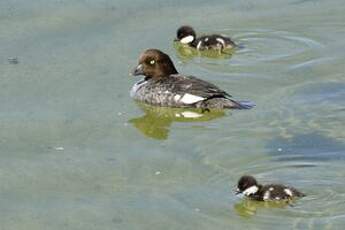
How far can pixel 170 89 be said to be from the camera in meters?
9.69

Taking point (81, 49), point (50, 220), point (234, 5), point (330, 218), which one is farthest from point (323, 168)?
point (234, 5)

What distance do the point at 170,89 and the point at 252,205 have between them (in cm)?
248

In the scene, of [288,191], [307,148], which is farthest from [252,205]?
[307,148]

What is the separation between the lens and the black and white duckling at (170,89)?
9320 mm

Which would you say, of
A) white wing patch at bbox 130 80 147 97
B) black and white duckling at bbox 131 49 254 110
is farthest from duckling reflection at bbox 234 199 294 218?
white wing patch at bbox 130 80 147 97

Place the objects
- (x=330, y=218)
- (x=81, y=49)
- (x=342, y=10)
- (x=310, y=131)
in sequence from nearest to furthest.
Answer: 1. (x=330, y=218)
2. (x=310, y=131)
3. (x=81, y=49)
4. (x=342, y=10)

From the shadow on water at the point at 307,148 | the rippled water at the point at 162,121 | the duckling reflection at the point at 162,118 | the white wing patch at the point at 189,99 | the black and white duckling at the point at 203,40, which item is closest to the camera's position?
the rippled water at the point at 162,121

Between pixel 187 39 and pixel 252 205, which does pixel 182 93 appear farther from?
pixel 252 205

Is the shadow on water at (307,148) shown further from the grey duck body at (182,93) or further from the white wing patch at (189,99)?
the white wing patch at (189,99)

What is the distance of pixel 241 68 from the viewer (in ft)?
33.4

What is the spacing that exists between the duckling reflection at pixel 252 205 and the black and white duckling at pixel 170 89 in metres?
1.88

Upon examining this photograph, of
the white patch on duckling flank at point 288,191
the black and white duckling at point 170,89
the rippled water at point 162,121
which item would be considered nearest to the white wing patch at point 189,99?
the black and white duckling at point 170,89

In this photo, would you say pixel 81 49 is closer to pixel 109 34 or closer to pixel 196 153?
pixel 109 34

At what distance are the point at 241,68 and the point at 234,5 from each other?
1.77 metres
